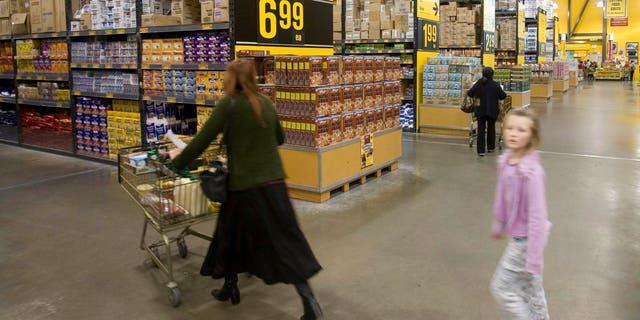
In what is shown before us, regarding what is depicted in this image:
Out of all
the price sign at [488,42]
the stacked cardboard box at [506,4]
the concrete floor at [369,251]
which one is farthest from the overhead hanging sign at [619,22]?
the concrete floor at [369,251]

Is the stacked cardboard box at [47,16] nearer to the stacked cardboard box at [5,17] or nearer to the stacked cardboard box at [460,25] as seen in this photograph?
the stacked cardboard box at [5,17]

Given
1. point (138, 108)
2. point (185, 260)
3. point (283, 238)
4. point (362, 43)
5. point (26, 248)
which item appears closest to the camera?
point (283, 238)

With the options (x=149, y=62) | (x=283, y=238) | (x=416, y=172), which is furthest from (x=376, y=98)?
(x=283, y=238)

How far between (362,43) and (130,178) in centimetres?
864

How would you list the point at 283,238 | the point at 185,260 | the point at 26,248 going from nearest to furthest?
1. the point at 283,238
2. the point at 185,260
3. the point at 26,248

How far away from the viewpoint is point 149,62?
311 inches

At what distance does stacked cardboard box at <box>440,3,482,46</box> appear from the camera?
1344 cm

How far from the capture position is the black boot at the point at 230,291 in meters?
3.83

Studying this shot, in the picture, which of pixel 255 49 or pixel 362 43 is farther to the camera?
pixel 362 43

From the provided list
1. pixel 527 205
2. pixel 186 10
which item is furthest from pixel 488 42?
pixel 527 205

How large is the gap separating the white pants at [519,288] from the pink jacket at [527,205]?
83mm

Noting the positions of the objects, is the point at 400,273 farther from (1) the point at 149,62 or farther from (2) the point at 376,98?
(1) the point at 149,62

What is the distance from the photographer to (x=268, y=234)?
3420 millimetres

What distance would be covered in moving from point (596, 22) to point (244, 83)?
41.5m
